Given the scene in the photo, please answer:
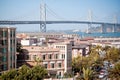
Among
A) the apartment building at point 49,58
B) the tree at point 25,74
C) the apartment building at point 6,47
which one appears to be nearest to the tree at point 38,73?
the tree at point 25,74

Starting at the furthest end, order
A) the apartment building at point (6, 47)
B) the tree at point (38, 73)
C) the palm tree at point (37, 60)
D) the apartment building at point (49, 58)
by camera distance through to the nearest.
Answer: the apartment building at point (49, 58)
the palm tree at point (37, 60)
the apartment building at point (6, 47)
the tree at point (38, 73)

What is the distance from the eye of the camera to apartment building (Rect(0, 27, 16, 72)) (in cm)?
2149

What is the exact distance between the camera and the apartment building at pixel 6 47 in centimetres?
2149

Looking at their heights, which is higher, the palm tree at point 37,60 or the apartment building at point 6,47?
the apartment building at point 6,47

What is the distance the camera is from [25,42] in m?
34.6

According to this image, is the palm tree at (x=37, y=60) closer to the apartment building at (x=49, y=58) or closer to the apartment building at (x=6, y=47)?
the apartment building at (x=49, y=58)

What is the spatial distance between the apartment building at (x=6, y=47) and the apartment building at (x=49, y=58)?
2251 millimetres

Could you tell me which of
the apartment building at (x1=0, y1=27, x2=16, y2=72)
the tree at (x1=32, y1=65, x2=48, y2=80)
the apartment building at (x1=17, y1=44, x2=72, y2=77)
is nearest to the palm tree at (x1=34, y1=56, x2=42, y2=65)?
the apartment building at (x1=17, y1=44, x2=72, y2=77)

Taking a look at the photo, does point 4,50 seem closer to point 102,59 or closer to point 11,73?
point 11,73

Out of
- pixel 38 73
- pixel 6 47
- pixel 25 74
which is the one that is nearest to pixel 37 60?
pixel 6 47

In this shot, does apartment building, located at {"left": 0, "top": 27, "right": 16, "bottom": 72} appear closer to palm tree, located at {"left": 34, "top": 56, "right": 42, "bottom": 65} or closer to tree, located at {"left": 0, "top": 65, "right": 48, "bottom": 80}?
palm tree, located at {"left": 34, "top": 56, "right": 42, "bottom": 65}

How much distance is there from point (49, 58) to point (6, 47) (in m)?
3.93

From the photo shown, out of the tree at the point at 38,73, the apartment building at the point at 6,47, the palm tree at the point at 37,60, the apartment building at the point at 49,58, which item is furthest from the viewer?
the apartment building at the point at 49,58

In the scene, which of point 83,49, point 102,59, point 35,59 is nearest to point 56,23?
point 83,49
